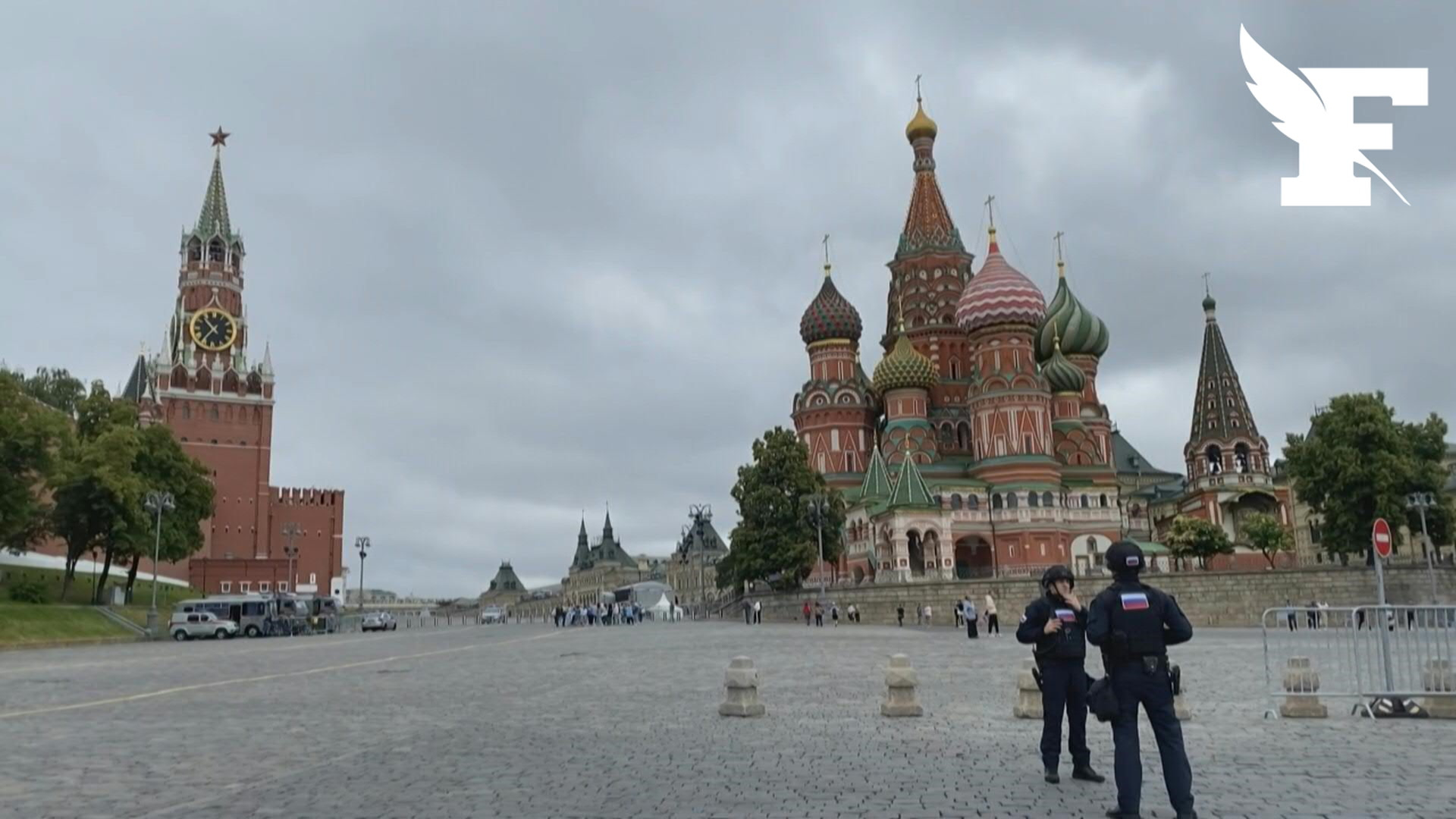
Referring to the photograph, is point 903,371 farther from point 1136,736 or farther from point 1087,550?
point 1136,736

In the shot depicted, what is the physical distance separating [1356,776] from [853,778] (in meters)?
3.73

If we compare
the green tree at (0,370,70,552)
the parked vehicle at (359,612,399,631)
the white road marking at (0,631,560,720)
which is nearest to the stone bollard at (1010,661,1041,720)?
the white road marking at (0,631,560,720)

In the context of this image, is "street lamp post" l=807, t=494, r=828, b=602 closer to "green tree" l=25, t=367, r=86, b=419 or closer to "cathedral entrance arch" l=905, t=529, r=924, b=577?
"cathedral entrance arch" l=905, t=529, r=924, b=577

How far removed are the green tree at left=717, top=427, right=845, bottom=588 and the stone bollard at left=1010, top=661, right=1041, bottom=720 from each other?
48092 millimetres

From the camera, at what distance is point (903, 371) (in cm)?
7781

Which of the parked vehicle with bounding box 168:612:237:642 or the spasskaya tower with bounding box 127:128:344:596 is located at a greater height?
the spasskaya tower with bounding box 127:128:344:596

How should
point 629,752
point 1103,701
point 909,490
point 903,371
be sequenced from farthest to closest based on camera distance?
1. point 903,371
2. point 909,490
3. point 629,752
4. point 1103,701

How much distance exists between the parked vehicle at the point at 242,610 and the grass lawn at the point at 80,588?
471cm

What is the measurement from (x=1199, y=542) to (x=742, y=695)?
220ft

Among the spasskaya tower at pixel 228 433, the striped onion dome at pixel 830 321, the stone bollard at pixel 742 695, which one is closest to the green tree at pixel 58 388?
the spasskaya tower at pixel 228 433

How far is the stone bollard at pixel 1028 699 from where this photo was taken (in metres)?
11.8

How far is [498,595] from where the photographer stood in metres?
199

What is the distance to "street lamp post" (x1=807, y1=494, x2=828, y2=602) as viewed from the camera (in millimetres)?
53656

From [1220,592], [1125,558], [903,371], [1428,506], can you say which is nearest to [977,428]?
[903,371]
